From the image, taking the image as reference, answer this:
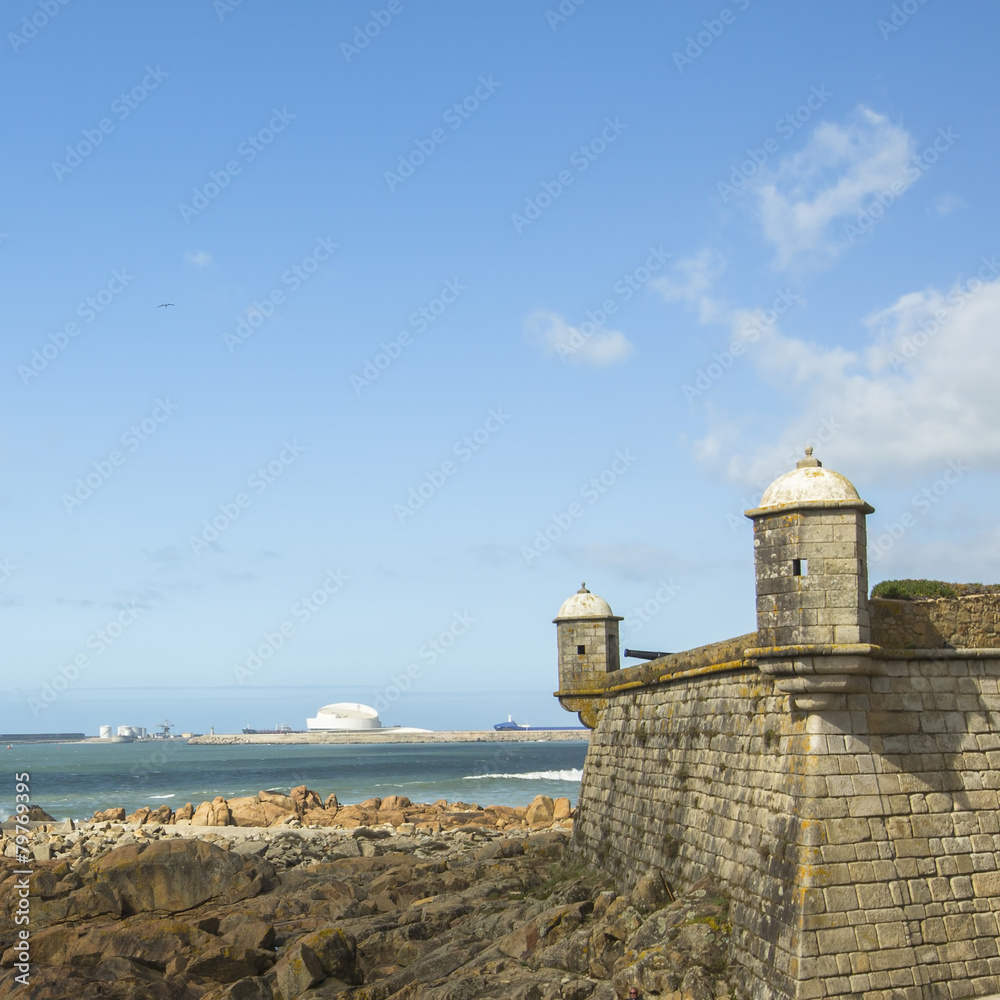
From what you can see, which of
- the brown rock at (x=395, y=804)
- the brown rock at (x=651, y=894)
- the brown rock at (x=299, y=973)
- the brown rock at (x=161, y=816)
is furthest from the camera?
the brown rock at (x=395, y=804)

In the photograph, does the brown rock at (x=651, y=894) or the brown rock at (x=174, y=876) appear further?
the brown rock at (x=174, y=876)

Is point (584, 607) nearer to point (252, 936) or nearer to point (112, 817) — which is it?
point (252, 936)

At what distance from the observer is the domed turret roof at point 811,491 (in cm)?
Answer: 1150

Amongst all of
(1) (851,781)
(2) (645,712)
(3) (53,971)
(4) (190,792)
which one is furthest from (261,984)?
(4) (190,792)

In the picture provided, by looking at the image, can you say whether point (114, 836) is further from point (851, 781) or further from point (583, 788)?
point (851, 781)

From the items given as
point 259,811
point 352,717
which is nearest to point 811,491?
point 259,811

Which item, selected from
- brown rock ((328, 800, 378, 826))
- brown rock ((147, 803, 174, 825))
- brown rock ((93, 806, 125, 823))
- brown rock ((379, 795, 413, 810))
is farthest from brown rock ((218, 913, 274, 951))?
brown rock ((93, 806, 125, 823))

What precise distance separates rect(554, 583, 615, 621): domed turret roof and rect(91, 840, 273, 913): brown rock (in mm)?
8238

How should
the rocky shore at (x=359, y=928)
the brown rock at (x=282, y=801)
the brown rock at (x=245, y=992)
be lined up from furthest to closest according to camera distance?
the brown rock at (x=282, y=801) < the brown rock at (x=245, y=992) < the rocky shore at (x=359, y=928)

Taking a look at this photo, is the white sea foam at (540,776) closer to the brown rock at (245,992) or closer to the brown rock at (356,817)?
the brown rock at (356,817)

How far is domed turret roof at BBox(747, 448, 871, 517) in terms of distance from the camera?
1150cm

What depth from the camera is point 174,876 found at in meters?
20.2

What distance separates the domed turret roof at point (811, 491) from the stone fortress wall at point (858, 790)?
0.03 meters

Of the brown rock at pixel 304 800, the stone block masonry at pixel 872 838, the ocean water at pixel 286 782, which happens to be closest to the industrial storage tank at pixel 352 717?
the ocean water at pixel 286 782
